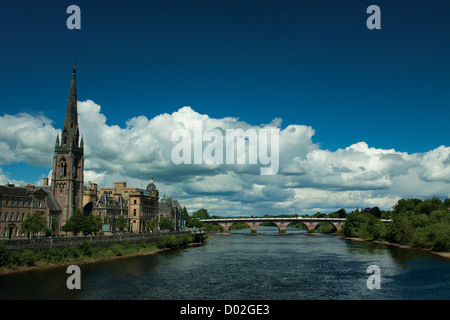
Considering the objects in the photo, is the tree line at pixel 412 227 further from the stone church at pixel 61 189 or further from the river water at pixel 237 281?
the stone church at pixel 61 189

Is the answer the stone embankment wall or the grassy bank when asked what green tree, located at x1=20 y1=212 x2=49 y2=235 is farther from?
the grassy bank

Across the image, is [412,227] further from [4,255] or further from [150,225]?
[4,255]

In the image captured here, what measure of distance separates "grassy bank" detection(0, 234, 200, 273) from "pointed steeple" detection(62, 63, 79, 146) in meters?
41.7

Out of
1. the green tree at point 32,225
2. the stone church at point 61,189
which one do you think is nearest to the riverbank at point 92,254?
the green tree at point 32,225

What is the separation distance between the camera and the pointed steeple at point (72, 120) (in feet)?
395

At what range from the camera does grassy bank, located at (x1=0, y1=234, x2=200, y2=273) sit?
58.9 metres

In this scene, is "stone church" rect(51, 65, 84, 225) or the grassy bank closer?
the grassy bank

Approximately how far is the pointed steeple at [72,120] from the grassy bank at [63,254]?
41687 millimetres

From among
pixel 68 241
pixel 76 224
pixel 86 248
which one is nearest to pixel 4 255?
pixel 68 241

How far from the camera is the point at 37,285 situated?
163 feet

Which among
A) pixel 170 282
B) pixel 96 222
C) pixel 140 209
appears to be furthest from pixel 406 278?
pixel 140 209

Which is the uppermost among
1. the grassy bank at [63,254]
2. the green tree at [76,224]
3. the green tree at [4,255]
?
the green tree at [76,224]

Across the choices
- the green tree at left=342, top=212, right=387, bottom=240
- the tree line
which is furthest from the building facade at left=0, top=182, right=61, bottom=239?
the green tree at left=342, top=212, right=387, bottom=240

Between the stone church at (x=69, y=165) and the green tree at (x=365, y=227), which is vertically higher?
the stone church at (x=69, y=165)
